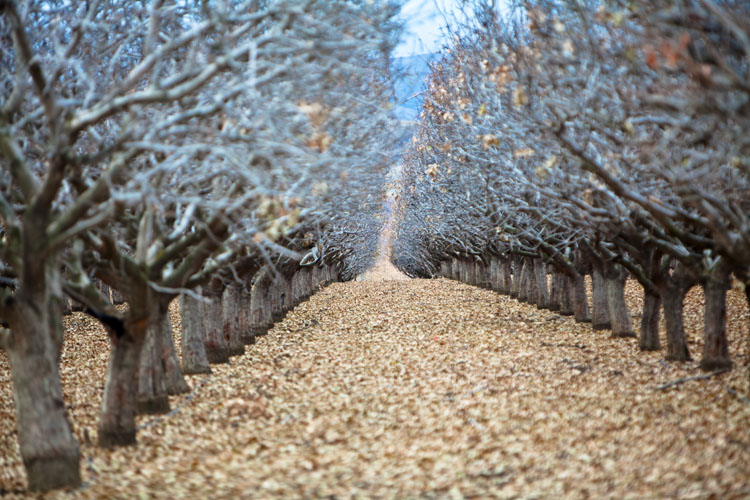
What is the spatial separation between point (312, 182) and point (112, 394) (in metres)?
4.35

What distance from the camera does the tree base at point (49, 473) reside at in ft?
28.1

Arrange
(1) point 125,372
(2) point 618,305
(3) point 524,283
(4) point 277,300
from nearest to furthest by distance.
Answer: 1. (1) point 125,372
2. (2) point 618,305
3. (4) point 277,300
4. (3) point 524,283

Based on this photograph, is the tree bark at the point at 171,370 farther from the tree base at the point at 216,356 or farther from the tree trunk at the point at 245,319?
the tree trunk at the point at 245,319

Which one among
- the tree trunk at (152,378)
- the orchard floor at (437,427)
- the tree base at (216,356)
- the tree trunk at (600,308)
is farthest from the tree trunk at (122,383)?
the tree trunk at (600,308)

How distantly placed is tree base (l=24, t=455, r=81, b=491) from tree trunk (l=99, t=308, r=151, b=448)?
6.08 feet

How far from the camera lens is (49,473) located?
856cm

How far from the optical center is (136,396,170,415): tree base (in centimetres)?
1285

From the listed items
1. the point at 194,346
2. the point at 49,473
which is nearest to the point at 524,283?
the point at 194,346

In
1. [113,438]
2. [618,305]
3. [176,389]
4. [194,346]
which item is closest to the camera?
[113,438]

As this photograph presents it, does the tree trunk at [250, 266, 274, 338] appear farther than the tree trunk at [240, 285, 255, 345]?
Answer: Yes

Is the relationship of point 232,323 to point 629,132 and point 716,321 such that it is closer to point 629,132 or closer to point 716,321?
point 716,321

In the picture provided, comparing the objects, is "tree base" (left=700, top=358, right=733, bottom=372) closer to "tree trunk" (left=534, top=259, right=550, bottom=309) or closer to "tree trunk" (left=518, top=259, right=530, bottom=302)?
"tree trunk" (left=534, top=259, right=550, bottom=309)

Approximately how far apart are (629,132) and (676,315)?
293 inches

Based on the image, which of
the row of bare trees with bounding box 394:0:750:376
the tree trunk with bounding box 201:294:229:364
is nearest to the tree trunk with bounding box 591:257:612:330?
the row of bare trees with bounding box 394:0:750:376
